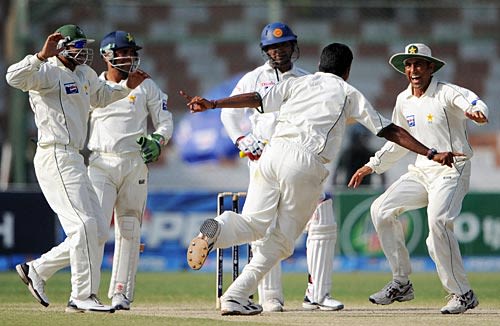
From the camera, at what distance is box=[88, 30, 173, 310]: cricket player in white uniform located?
920 cm

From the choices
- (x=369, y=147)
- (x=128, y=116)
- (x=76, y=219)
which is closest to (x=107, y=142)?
(x=128, y=116)

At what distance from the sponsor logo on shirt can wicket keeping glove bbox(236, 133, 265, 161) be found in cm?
147

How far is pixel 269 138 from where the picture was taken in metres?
9.26

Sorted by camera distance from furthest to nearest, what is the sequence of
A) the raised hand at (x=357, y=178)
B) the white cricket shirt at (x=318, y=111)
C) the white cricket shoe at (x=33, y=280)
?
the raised hand at (x=357, y=178)
the white cricket shoe at (x=33, y=280)
the white cricket shirt at (x=318, y=111)

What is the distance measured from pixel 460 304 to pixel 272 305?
4.75 feet

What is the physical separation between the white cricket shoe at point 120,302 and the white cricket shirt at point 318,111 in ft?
6.26

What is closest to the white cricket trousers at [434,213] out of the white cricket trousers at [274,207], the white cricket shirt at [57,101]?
the white cricket trousers at [274,207]

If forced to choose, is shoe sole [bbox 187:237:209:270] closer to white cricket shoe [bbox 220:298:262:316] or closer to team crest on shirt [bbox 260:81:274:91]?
white cricket shoe [bbox 220:298:262:316]

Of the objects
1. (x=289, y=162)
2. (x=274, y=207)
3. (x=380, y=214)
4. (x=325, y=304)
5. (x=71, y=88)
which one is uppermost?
(x=71, y=88)

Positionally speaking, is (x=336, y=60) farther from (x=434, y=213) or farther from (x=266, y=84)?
(x=434, y=213)

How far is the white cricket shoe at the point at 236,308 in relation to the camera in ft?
26.6

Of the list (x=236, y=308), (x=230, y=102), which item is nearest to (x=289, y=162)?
(x=230, y=102)

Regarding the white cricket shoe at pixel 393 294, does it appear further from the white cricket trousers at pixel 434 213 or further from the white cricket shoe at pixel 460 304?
the white cricket shoe at pixel 460 304

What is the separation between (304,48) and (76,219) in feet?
40.7
